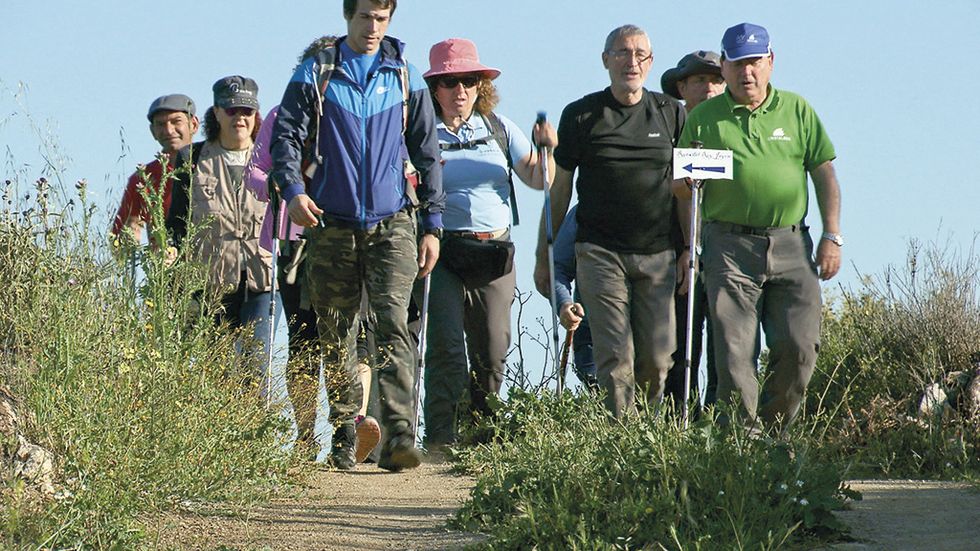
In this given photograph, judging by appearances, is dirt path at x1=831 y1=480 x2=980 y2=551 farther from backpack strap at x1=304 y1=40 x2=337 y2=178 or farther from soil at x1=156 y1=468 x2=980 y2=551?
backpack strap at x1=304 y1=40 x2=337 y2=178

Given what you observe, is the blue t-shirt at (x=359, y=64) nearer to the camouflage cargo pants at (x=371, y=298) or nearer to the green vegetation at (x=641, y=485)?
the camouflage cargo pants at (x=371, y=298)

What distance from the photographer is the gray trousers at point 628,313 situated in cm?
881

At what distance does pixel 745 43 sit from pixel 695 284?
172 centimetres

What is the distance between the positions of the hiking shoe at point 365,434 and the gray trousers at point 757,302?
1.84 metres

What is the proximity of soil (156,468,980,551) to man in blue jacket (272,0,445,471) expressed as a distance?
0.66 meters

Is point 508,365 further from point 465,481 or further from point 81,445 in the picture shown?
point 81,445

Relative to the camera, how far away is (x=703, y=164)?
850 centimetres

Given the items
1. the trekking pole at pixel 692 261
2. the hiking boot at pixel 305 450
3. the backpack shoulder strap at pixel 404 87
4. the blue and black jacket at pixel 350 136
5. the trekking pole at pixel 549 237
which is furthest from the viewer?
the trekking pole at pixel 549 237

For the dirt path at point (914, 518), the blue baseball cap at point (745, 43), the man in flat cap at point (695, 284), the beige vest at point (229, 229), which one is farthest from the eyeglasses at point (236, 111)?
the dirt path at point (914, 518)

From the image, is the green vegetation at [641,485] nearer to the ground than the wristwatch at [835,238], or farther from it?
nearer to the ground

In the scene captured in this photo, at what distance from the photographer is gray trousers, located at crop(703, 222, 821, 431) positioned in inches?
336

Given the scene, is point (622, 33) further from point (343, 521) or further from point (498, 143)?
point (343, 521)

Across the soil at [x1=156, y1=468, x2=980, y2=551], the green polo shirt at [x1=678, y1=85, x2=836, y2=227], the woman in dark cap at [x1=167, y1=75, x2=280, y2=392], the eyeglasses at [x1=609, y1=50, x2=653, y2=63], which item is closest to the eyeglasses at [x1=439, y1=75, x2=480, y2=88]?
the eyeglasses at [x1=609, y1=50, x2=653, y2=63]

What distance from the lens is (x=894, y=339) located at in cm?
1142
